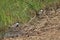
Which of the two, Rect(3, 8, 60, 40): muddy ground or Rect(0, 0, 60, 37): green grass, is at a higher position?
Rect(0, 0, 60, 37): green grass

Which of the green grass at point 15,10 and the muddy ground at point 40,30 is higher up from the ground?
the green grass at point 15,10

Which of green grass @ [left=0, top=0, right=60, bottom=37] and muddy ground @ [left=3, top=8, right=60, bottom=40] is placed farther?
green grass @ [left=0, top=0, right=60, bottom=37]

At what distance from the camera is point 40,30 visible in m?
4.84

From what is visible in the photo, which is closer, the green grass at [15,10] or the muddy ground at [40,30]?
the muddy ground at [40,30]

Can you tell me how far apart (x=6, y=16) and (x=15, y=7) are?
13.5 inches

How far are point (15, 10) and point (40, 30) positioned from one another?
0.76 metres

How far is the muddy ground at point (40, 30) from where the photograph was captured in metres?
4.56

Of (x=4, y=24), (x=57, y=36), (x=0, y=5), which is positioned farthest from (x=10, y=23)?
(x=57, y=36)

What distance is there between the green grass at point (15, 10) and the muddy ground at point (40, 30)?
21cm

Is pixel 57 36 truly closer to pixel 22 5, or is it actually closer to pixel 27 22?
pixel 27 22

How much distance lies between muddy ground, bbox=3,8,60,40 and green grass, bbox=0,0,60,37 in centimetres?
21

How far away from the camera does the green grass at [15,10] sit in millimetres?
5046

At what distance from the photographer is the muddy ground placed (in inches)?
180

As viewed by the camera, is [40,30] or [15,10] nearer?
Result: [40,30]
